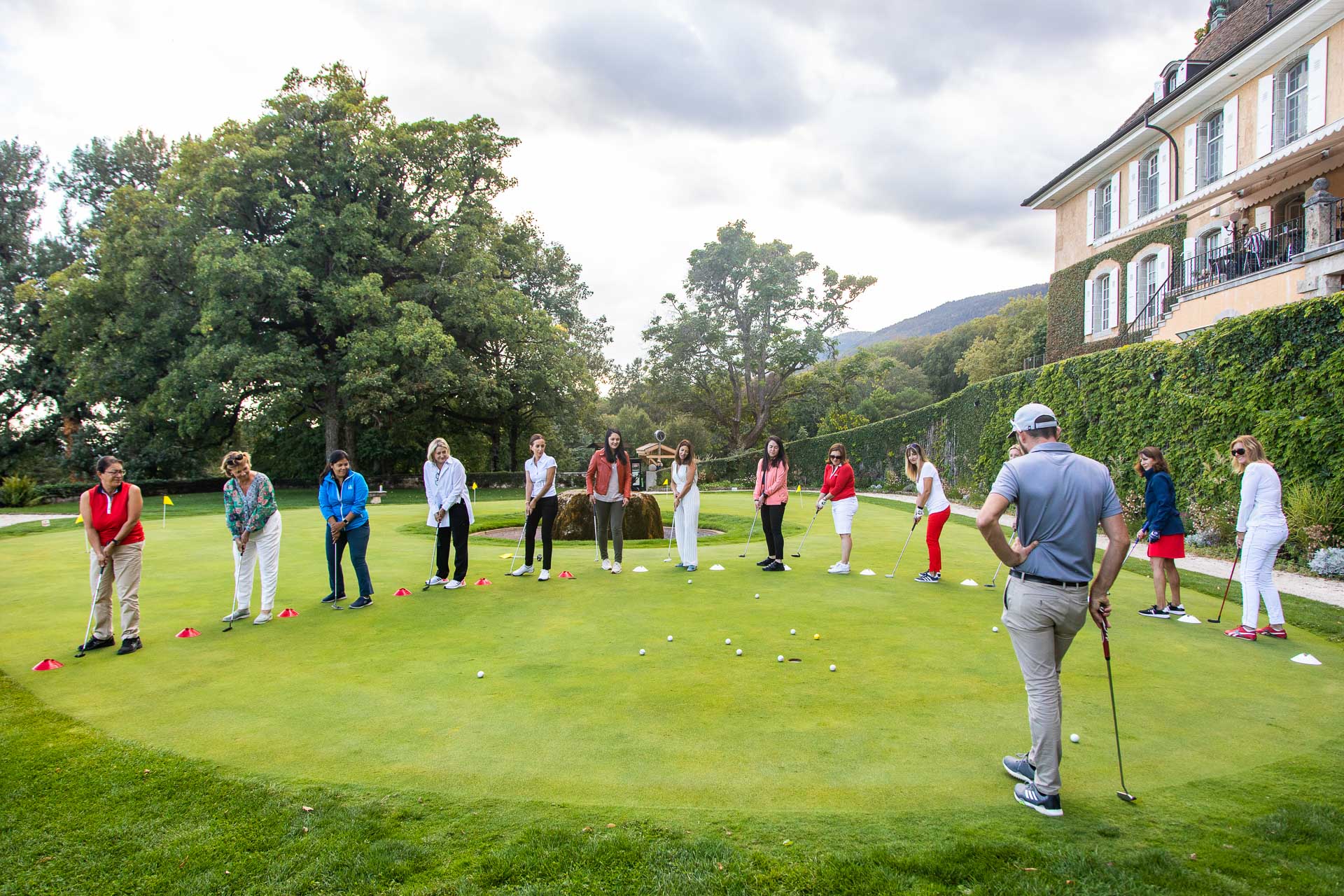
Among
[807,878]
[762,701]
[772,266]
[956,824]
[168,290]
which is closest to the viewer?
[807,878]

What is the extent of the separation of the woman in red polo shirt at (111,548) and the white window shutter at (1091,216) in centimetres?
2853

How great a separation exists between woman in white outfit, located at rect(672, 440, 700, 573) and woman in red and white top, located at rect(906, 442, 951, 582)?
2.95 m

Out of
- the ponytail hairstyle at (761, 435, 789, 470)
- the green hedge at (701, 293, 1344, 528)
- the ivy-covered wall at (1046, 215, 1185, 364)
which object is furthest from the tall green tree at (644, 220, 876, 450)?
the ponytail hairstyle at (761, 435, 789, 470)

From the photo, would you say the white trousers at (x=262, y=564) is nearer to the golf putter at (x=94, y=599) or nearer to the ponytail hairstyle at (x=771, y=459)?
the golf putter at (x=94, y=599)

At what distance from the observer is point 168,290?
28.7m

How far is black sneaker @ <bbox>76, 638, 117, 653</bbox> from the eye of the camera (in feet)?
20.8

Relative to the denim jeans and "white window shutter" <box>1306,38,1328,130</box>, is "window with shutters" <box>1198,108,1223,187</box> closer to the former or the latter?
"white window shutter" <box>1306,38,1328,130</box>

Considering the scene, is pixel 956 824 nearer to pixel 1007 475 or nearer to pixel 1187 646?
pixel 1007 475

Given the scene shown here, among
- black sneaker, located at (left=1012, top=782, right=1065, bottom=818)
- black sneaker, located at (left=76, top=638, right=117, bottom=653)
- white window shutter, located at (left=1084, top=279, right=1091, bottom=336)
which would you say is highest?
white window shutter, located at (left=1084, top=279, right=1091, bottom=336)

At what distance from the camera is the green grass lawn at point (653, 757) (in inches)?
117

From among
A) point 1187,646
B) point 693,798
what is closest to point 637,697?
point 693,798

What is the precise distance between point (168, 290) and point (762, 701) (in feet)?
107

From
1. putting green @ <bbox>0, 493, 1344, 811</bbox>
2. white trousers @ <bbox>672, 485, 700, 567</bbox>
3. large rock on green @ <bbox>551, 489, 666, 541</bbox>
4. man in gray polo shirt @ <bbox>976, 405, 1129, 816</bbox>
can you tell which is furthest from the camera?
large rock on green @ <bbox>551, 489, 666, 541</bbox>

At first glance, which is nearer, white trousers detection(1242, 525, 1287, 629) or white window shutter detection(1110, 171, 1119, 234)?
white trousers detection(1242, 525, 1287, 629)
